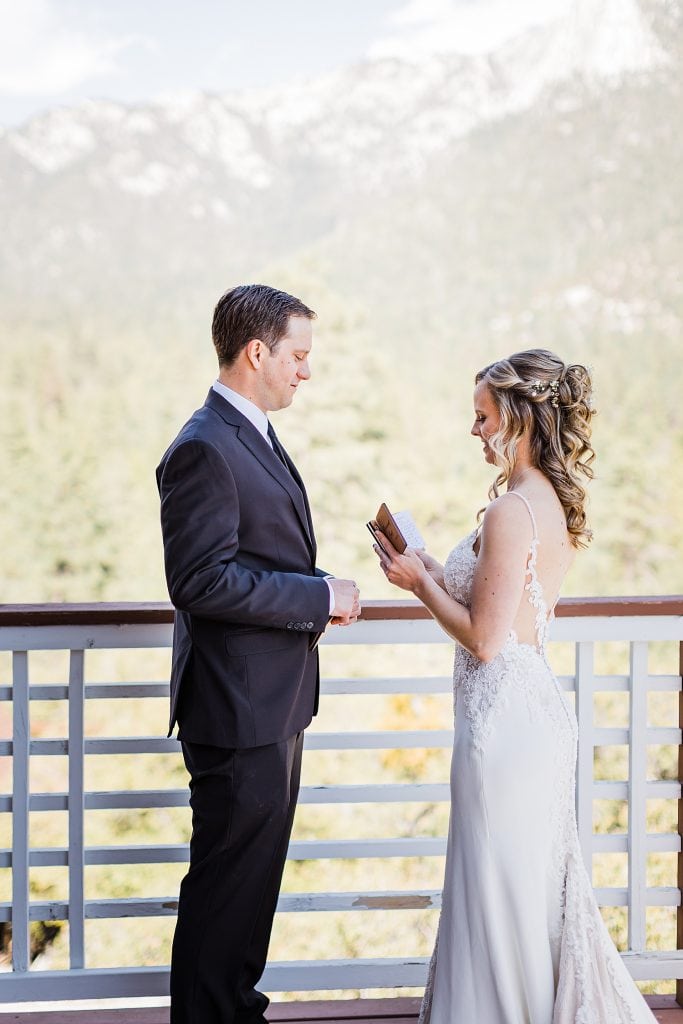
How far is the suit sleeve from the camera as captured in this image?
1766mm

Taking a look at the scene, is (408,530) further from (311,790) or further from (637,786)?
(637,786)

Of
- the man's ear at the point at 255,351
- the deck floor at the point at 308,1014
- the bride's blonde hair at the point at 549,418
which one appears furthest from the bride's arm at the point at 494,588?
the deck floor at the point at 308,1014

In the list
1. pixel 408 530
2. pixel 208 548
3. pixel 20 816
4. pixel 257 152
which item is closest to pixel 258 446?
pixel 208 548

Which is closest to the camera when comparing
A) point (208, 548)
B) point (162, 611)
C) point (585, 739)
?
point (208, 548)

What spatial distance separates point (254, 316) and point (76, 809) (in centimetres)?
125

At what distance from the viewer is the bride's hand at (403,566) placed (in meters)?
Result: 1.95

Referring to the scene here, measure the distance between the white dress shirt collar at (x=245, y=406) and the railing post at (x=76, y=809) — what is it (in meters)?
0.75

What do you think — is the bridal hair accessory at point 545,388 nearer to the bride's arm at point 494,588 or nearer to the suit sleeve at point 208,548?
the bride's arm at point 494,588

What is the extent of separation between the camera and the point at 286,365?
6.44ft

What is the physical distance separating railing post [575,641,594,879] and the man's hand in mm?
758

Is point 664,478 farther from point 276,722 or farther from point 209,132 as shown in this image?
point 276,722

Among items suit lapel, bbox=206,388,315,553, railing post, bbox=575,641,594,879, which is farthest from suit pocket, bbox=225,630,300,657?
railing post, bbox=575,641,594,879

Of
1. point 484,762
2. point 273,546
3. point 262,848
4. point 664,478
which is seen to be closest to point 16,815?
point 262,848

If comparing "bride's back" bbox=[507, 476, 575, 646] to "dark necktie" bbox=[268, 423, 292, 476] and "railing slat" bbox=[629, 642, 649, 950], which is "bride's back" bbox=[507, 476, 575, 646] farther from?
"railing slat" bbox=[629, 642, 649, 950]
